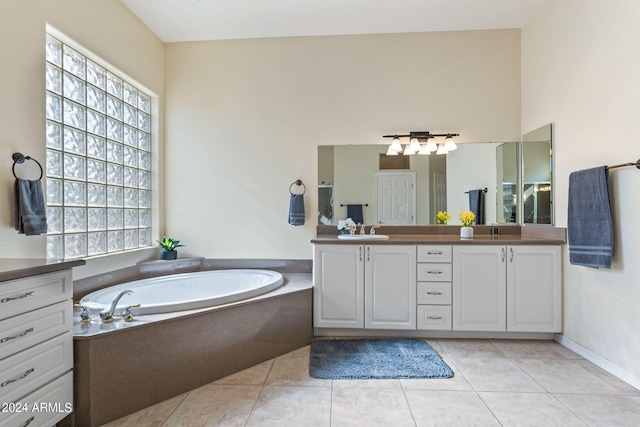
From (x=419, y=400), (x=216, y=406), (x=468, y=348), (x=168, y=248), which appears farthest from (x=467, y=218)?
(x=168, y=248)

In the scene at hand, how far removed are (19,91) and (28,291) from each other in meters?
1.25

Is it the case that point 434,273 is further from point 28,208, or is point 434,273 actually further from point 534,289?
point 28,208

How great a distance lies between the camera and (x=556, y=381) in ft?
6.82

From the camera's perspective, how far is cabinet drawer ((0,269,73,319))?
50.6 inches

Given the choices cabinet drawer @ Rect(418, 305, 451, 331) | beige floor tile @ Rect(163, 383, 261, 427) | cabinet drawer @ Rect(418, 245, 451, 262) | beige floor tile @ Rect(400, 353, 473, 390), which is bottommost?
beige floor tile @ Rect(163, 383, 261, 427)

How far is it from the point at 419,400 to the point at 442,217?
176cm

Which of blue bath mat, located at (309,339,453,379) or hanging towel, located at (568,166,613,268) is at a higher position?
hanging towel, located at (568,166,613,268)

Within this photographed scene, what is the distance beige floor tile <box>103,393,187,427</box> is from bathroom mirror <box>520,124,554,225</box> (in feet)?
9.93

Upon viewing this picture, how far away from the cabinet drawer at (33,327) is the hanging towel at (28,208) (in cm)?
61

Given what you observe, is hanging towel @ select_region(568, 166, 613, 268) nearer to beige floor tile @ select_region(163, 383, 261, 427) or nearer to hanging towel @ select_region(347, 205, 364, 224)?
hanging towel @ select_region(347, 205, 364, 224)

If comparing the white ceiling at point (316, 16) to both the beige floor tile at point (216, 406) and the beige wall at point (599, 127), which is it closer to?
the beige wall at point (599, 127)

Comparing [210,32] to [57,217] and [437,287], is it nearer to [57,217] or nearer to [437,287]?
[57,217]

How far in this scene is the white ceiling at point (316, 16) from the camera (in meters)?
2.73

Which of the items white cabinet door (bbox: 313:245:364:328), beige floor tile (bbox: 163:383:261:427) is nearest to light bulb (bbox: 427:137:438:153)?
white cabinet door (bbox: 313:245:364:328)
